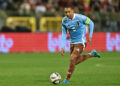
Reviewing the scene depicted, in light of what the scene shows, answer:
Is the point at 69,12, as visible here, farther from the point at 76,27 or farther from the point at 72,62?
the point at 72,62

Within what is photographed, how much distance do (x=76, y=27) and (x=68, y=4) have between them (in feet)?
58.1

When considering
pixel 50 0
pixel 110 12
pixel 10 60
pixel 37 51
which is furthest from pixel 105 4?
pixel 10 60

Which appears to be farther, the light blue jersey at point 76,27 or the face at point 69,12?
the light blue jersey at point 76,27

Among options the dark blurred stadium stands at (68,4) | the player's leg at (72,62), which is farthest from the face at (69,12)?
the dark blurred stadium stands at (68,4)

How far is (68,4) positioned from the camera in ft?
104

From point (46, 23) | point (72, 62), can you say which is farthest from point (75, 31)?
point (46, 23)

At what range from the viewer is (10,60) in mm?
23062

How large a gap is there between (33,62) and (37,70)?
13.1ft

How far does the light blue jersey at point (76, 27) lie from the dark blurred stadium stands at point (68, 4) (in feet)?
51.4

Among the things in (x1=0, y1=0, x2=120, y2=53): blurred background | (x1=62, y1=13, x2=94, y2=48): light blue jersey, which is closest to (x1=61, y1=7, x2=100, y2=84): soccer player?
(x1=62, y1=13, x2=94, y2=48): light blue jersey

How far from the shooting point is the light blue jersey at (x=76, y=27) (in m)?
13.8

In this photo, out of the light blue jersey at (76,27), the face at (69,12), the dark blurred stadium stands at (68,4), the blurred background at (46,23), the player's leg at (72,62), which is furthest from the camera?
the dark blurred stadium stands at (68,4)

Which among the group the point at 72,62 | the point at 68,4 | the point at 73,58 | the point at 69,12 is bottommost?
the point at 68,4

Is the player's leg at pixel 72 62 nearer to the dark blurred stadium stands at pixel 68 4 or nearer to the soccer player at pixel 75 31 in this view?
the soccer player at pixel 75 31
